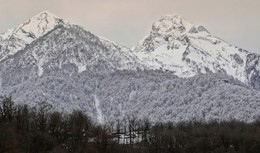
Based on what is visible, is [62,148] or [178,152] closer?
[62,148]

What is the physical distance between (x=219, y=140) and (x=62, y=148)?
2513 inches

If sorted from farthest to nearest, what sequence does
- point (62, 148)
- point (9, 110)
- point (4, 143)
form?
point (9, 110), point (62, 148), point (4, 143)

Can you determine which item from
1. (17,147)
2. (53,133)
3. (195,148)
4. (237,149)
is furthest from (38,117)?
(237,149)

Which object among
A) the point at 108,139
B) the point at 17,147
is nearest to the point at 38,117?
the point at 108,139

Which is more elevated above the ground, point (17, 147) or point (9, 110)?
point (9, 110)

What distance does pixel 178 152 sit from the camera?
18738 centimetres

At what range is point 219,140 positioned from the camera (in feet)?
652

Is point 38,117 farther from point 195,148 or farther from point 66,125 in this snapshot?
point 195,148

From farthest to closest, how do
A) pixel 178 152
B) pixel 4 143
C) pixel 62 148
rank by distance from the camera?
1. pixel 178 152
2. pixel 62 148
3. pixel 4 143

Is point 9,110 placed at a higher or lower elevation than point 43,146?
higher

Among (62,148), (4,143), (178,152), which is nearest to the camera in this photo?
(4,143)

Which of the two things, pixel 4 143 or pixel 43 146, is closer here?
pixel 4 143

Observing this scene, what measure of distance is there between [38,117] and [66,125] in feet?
27.0

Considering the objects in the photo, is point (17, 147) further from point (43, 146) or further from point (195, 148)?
point (195, 148)
